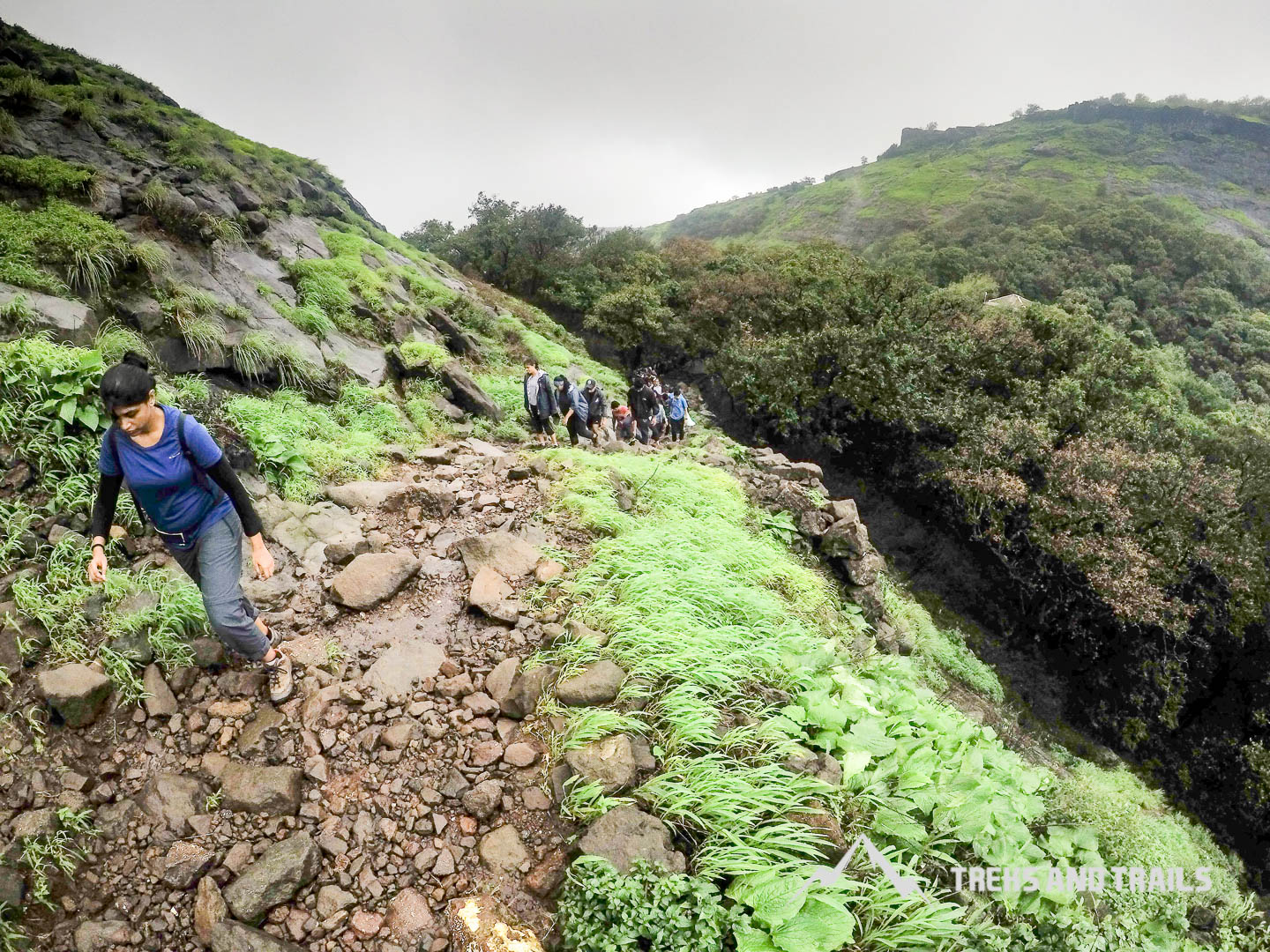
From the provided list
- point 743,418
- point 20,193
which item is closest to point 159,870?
point 20,193

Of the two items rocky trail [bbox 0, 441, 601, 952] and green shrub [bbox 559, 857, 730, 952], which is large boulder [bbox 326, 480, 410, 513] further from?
green shrub [bbox 559, 857, 730, 952]

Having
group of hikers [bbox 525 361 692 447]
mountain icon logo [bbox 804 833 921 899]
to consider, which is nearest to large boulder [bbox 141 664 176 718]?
mountain icon logo [bbox 804 833 921 899]

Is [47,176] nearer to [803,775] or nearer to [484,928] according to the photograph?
[484,928]

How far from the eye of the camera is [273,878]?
253 centimetres

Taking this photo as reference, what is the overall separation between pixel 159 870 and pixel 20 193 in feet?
34.0

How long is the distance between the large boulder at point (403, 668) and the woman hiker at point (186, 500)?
0.53 metres

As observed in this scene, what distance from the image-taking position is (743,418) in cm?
2295

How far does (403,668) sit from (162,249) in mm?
8414

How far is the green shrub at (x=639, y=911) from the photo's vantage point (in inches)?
90.1

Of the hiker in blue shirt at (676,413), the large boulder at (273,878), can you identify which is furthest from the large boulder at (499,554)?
the hiker in blue shirt at (676,413)

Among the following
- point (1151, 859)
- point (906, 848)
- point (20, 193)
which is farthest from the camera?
point (20, 193)

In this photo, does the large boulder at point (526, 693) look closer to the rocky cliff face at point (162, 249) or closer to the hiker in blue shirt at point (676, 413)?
the rocky cliff face at point (162, 249)

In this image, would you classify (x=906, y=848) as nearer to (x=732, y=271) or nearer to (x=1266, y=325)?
(x=732, y=271)

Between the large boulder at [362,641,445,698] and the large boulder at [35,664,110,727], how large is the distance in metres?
1.40
